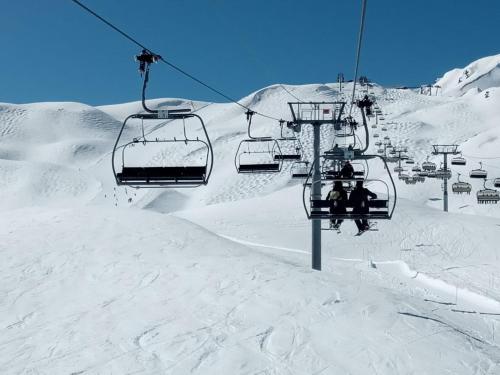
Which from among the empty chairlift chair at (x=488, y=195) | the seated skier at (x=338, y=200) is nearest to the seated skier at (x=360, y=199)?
the seated skier at (x=338, y=200)

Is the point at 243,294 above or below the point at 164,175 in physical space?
below

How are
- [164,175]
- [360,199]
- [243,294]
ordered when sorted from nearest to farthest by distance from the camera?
[164,175]
[360,199]
[243,294]

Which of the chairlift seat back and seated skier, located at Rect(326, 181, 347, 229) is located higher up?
the chairlift seat back

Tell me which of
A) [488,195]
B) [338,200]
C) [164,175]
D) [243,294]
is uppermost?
[164,175]

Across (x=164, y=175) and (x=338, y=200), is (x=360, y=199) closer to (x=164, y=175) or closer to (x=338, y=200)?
(x=338, y=200)

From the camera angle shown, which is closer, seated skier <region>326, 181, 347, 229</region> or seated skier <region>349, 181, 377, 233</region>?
seated skier <region>349, 181, 377, 233</region>

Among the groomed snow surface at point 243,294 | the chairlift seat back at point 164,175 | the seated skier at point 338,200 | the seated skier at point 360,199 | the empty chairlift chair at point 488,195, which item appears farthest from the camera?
the empty chairlift chair at point 488,195

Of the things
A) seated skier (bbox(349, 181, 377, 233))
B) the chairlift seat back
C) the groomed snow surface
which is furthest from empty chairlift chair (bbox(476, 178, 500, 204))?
the chairlift seat back

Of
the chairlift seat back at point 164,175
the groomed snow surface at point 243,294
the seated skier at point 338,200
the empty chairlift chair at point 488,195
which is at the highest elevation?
the chairlift seat back at point 164,175

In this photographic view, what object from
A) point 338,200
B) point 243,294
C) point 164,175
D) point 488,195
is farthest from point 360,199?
point 488,195

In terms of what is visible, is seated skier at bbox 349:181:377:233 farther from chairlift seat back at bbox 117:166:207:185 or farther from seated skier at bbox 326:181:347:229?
chairlift seat back at bbox 117:166:207:185

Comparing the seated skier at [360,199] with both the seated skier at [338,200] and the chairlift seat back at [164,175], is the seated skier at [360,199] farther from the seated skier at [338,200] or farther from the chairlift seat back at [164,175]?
the chairlift seat back at [164,175]

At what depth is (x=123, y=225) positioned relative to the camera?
20.6 m

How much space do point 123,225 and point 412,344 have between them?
13.8 m
